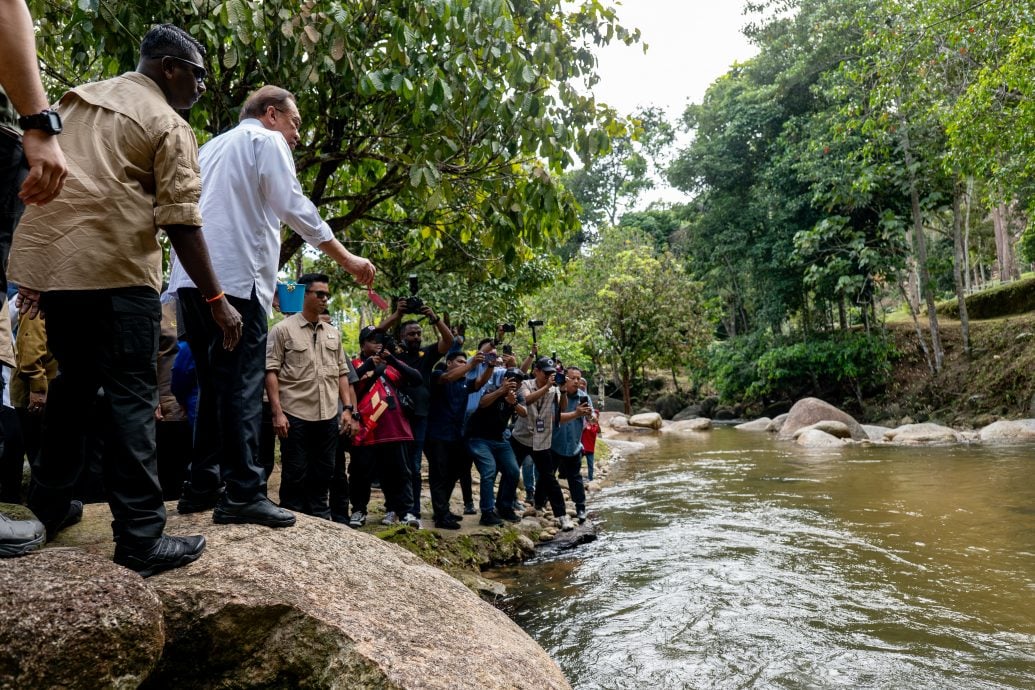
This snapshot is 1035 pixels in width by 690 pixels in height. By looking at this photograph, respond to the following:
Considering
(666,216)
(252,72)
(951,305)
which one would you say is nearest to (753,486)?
(252,72)

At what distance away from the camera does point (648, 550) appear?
23.8 ft

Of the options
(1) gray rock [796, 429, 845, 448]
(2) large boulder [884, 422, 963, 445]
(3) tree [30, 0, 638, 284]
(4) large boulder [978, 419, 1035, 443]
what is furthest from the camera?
(1) gray rock [796, 429, 845, 448]

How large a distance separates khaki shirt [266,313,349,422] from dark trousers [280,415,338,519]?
102 mm

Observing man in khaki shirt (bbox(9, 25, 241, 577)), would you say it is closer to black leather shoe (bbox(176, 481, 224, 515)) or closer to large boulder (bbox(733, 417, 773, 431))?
black leather shoe (bbox(176, 481, 224, 515))

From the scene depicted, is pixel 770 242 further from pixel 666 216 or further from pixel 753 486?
pixel 753 486

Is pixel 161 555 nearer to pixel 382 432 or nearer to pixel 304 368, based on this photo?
pixel 304 368

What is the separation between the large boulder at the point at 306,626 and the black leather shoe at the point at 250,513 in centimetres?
6

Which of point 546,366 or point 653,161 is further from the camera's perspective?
point 653,161

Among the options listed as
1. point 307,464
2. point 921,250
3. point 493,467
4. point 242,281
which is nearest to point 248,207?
point 242,281

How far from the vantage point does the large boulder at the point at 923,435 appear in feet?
57.6

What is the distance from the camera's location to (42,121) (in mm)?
2057

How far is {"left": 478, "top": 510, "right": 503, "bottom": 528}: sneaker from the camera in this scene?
7.42 meters

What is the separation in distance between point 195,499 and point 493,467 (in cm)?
420

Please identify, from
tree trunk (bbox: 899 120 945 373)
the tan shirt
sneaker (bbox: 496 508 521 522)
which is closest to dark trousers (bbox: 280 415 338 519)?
the tan shirt
